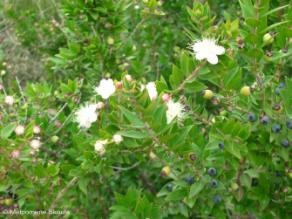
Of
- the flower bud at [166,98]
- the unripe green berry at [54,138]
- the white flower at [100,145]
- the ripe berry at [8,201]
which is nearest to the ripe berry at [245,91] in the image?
the flower bud at [166,98]

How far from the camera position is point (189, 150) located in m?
1.54

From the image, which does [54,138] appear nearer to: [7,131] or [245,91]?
[7,131]

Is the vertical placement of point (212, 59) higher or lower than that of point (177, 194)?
higher

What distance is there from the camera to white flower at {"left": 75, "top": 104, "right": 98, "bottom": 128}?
1654 millimetres

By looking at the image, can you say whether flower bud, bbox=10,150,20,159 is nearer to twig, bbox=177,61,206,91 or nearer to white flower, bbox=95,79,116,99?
white flower, bbox=95,79,116,99

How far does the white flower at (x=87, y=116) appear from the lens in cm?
165

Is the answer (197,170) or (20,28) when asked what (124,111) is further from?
(20,28)

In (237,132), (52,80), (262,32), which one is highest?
(262,32)

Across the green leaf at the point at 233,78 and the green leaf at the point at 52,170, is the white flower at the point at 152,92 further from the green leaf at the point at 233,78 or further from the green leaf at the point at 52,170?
the green leaf at the point at 52,170

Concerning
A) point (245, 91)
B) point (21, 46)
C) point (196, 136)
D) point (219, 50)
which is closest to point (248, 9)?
point (219, 50)

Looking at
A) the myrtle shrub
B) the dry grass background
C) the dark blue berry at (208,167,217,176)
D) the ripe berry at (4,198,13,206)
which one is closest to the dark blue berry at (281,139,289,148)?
the myrtle shrub

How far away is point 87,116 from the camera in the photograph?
1.67 m

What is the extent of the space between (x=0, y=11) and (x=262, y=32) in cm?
344

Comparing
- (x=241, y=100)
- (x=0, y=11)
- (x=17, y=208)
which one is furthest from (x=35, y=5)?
(x=241, y=100)
